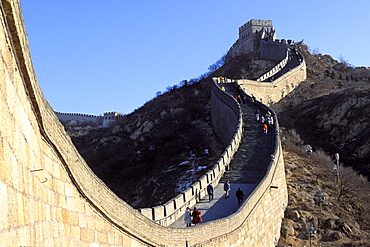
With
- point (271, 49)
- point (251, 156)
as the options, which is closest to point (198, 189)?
point (251, 156)

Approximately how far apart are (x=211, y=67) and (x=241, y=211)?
1901 inches

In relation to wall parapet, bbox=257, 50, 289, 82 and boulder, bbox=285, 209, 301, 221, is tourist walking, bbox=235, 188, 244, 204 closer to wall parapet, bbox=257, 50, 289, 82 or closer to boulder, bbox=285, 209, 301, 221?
boulder, bbox=285, 209, 301, 221

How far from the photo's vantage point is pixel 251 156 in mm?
17594

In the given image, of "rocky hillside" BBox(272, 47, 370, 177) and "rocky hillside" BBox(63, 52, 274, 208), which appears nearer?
"rocky hillside" BBox(63, 52, 274, 208)

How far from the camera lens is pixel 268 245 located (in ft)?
43.7

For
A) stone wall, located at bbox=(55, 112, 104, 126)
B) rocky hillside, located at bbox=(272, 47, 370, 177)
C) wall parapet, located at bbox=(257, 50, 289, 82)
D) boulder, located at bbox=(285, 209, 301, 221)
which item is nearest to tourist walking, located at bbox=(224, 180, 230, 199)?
boulder, located at bbox=(285, 209, 301, 221)

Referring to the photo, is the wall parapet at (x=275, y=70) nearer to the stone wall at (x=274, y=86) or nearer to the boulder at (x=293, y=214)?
the stone wall at (x=274, y=86)

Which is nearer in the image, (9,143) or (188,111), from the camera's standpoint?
(9,143)

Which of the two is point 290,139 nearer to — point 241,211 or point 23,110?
point 241,211

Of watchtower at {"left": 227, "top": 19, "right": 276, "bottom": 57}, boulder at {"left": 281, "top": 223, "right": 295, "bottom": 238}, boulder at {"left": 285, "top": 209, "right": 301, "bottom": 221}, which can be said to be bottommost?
boulder at {"left": 281, "top": 223, "right": 295, "bottom": 238}

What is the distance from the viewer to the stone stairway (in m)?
15.6

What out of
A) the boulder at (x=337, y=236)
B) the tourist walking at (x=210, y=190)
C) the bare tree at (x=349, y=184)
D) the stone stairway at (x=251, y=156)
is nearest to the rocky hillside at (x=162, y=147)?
the stone stairway at (x=251, y=156)

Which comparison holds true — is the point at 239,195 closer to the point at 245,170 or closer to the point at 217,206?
the point at 217,206

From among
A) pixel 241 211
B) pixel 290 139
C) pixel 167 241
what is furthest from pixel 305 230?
pixel 290 139
